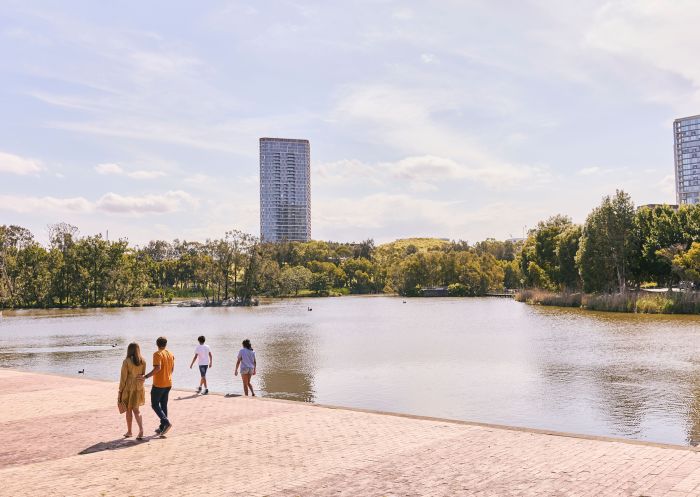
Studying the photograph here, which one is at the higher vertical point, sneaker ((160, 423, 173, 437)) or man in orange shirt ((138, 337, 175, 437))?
man in orange shirt ((138, 337, 175, 437))

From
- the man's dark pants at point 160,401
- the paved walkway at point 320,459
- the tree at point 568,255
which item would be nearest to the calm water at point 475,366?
the paved walkway at point 320,459

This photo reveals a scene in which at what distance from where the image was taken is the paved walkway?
924 cm

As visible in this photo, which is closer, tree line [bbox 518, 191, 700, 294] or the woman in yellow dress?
the woman in yellow dress

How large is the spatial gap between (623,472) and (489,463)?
2067 millimetres

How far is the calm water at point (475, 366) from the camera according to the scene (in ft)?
63.5

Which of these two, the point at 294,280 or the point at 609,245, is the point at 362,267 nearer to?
the point at 294,280

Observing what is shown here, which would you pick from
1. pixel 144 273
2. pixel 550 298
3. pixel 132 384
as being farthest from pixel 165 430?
pixel 144 273

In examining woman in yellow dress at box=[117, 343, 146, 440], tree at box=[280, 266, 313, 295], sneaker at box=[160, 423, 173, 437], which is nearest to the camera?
woman in yellow dress at box=[117, 343, 146, 440]

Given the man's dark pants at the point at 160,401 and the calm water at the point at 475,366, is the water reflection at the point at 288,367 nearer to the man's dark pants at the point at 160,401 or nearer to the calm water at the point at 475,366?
the calm water at the point at 475,366

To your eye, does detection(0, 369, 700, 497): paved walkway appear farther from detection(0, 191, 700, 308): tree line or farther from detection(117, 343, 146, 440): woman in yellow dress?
detection(0, 191, 700, 308): tree line

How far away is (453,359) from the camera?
108 ft

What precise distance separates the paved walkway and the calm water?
18.9 feet

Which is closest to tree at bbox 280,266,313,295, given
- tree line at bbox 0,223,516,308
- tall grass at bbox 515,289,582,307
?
tree line at bbox 0,223,516,308

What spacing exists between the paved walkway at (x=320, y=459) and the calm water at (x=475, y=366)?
5752 mm
